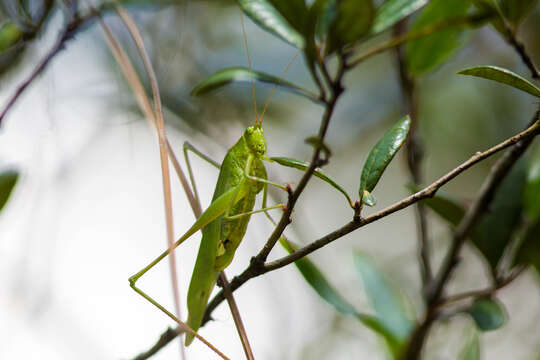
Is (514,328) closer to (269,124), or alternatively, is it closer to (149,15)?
(269,124)

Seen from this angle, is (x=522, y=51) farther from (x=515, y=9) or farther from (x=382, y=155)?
(x=382, y=155)

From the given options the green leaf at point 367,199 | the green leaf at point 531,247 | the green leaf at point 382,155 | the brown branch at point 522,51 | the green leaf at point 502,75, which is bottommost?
the green leaf at point 531,247

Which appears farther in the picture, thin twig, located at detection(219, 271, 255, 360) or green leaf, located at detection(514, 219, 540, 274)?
green leaf, located at detection(514, 219, 540, 274)

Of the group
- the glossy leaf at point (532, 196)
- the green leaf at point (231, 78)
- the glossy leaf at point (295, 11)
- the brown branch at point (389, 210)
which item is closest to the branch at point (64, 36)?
the green leaf at point (231, 78)

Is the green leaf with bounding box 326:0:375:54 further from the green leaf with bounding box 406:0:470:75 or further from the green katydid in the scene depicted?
the green leaf with bounding box 406:0:470:75

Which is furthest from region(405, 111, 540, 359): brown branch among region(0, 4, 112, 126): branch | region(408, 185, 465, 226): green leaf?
region(0, 4, 112, 126): branch

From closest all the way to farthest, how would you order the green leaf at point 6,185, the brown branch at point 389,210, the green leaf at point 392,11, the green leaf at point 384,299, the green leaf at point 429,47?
the brown branch at point 389,210 < the green leaf at point 392,11 < the green leaf at point 6,185 < the green leaf at point 429,47 < the green leaf at point 384,299

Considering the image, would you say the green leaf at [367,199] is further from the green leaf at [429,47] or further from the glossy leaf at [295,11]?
the green leaf at [429,47]
